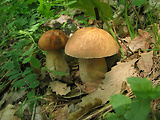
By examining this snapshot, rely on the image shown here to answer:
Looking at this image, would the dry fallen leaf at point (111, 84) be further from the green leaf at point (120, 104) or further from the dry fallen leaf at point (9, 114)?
the dry fallen leaf at point (9, 114)

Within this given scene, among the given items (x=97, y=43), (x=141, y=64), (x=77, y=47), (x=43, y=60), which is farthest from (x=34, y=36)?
(x=141, y=64)

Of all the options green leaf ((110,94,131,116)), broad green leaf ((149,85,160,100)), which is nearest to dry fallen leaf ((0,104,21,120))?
green leaf ((110,94,131,116))

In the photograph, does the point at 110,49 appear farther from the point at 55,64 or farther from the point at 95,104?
the point at 55,64

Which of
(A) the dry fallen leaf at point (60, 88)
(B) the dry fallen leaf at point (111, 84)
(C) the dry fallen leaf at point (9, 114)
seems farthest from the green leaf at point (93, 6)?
(C) the dry fallen leaf at point (9, 114)

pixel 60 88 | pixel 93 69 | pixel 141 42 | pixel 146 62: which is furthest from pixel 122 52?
pixel 60 88

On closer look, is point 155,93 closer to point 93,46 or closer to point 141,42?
point 93,46

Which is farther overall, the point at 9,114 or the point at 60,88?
the point at 60,88
